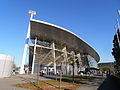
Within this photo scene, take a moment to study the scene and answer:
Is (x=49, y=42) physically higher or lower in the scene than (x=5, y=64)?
higher

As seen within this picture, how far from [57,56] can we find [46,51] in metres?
7.22

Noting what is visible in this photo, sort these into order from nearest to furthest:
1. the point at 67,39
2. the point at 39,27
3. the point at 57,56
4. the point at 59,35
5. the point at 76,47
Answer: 1. the point at 39,27
2. the point at 59,35
3. the point at 67,39
4. the point at 57,56
5. the point at 76,47

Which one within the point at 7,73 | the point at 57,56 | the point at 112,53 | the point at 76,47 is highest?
the point at 76,47

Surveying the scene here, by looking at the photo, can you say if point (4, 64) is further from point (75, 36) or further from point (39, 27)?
point (75, 36)

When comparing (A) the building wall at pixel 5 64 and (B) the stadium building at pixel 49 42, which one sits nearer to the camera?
(A) the building wall at pixel 5 64

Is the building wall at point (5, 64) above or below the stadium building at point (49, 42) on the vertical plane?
below

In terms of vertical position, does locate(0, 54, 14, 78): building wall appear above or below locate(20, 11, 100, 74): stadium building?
below

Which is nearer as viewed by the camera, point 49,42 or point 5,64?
point 5,64

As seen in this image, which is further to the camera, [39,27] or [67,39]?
[67,39]

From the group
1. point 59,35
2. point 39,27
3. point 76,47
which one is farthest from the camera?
point 76,47

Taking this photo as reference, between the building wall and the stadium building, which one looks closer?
the building wall

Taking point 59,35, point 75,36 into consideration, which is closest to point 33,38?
point 59,35

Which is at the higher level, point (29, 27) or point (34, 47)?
point (29, 27)

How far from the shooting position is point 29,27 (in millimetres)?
57844
